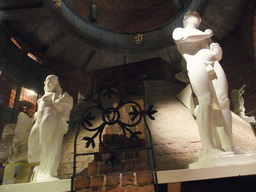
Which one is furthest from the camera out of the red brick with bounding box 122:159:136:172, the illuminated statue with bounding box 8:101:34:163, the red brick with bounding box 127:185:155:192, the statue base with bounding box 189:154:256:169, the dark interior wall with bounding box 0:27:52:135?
the dark interior wall with bounding box 0:27:52:135

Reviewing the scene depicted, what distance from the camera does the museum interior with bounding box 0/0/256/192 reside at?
1.71m

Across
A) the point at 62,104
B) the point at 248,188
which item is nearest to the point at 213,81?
the point at 248,188

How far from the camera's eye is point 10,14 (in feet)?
21.0

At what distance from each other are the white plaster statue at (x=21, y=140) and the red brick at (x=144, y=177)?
187 cm

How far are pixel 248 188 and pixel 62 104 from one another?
2158 millimetres

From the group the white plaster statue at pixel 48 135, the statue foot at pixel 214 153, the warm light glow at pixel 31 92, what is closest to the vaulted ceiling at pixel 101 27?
the warm light glow at pixel 31 92

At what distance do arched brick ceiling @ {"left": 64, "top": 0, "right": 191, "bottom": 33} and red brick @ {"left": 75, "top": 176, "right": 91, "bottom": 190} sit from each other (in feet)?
34.1

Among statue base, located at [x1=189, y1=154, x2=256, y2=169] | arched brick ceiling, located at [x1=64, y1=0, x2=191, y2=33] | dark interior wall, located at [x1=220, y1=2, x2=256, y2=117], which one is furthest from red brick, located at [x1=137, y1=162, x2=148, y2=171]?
arched brick ceiling, located at [x1=64, y1=0, x2=191, y2=33]

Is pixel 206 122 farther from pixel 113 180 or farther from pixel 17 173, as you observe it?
pixel 17 173

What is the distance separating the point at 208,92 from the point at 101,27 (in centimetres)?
771

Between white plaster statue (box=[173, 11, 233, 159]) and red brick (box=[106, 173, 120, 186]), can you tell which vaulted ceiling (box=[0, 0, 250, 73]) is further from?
red brick (box=[106, 173, 120, 186])

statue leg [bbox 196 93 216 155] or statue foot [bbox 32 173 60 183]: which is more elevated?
statue leg [bbox 196 93 216 155]

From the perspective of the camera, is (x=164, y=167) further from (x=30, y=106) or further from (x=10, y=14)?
(x=10, y=14)

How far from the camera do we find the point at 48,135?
2.33m
